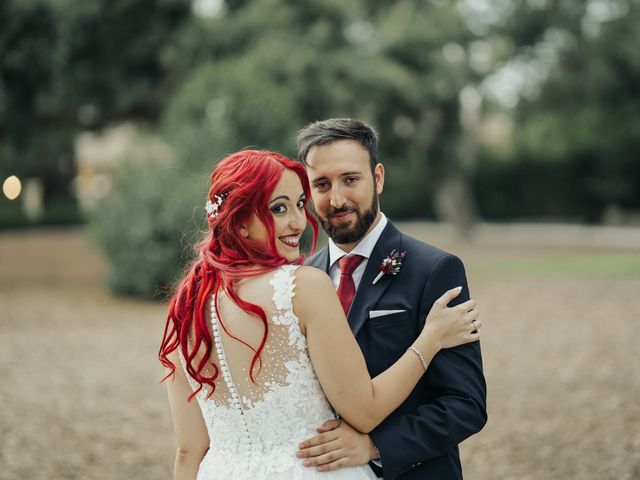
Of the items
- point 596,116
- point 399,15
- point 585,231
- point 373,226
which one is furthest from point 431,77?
point 373,226

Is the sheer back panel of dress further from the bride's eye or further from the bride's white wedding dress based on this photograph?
the bride's eye

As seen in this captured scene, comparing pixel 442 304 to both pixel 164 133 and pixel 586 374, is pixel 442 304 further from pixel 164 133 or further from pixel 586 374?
pixel 164 133

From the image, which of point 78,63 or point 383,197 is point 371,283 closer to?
point 78,63

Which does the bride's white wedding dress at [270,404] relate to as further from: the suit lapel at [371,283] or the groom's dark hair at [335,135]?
the groom's dark hair at [335,135]

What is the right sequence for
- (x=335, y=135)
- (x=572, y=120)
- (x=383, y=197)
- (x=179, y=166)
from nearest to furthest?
(x=335, y=135) → (x=179, y=166) → (x=572, y=120) → (x=383, y=197)

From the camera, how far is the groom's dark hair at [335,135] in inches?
107

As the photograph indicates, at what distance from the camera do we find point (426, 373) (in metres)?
2.58

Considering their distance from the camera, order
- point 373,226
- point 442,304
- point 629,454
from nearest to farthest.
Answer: point 442,304 → point 373,226 → point 629,454

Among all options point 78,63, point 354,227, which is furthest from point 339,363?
point 78,63

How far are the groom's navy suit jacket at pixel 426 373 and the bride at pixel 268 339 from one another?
9cm

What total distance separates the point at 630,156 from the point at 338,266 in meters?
28.5

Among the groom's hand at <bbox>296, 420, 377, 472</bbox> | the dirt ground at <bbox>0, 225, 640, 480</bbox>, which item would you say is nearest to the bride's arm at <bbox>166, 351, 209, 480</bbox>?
the groom's hand at <bbox>296, 420, 377, 472</bbox>

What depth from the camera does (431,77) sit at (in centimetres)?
1980

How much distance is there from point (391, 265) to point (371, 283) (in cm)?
10
